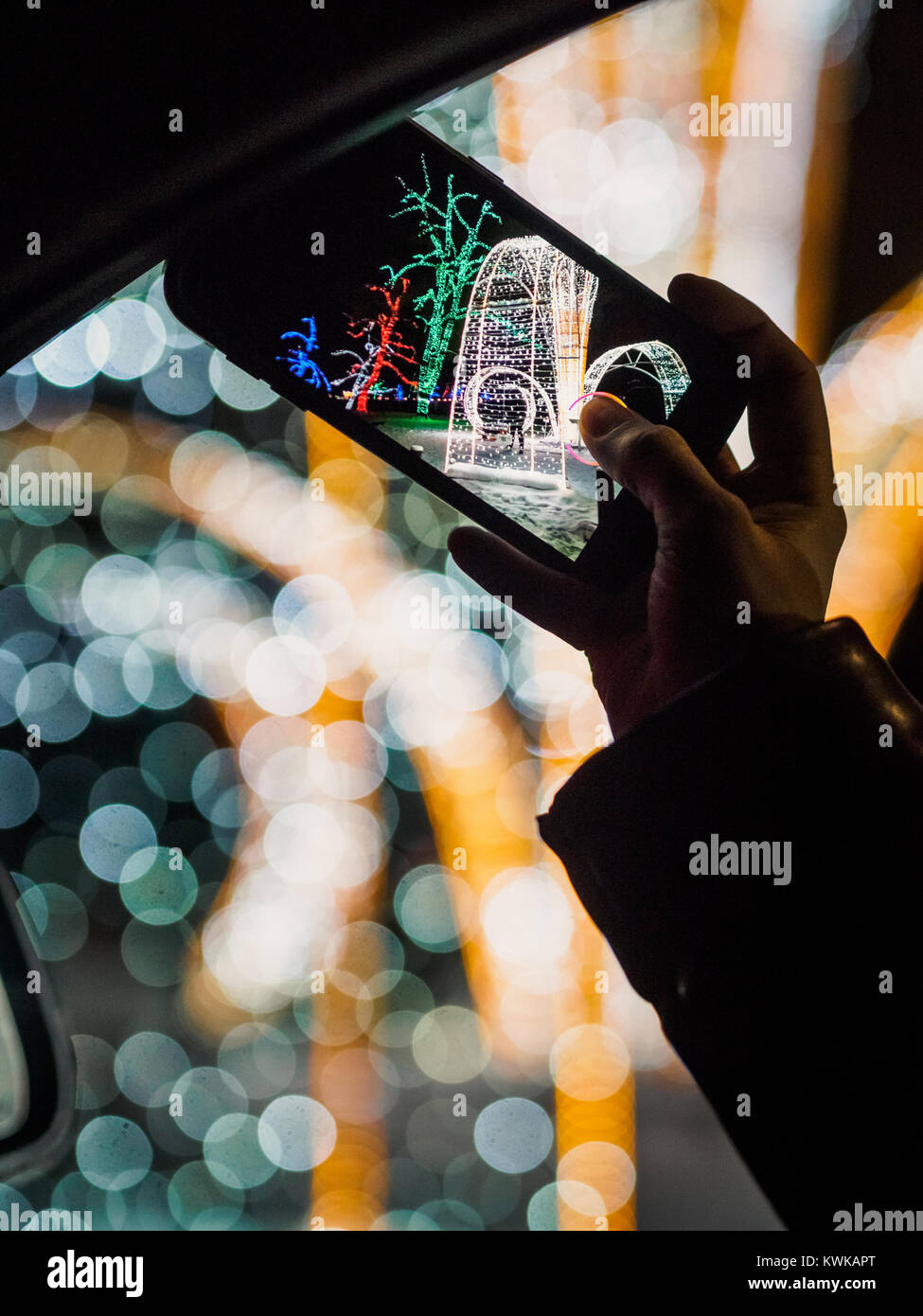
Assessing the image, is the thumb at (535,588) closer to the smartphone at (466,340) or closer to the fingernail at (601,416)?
the smartphone at (466,340)

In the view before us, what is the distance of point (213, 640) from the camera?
228 centimetres

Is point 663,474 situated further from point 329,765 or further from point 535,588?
point 329,765

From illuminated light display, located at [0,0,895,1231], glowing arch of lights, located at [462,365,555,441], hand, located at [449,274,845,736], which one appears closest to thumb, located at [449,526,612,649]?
hand, located at [449,274,845,736]

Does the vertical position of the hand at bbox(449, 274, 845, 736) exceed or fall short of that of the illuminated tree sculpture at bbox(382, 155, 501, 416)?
it falls short

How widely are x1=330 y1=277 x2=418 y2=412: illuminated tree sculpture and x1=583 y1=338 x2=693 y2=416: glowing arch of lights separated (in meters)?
0.22

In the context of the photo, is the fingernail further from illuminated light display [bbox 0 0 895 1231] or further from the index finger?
illuminated light display [bbox 0 0 895 1231]

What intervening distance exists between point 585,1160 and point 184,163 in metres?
1.92

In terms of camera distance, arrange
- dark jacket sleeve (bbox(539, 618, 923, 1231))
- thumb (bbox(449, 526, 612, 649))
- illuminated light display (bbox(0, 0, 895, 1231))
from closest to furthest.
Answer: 1. dark jacket sleeve (bbox(539, 618, 923, 1231))
2. thumb (bbox(449, 526, 612, 649))
3. illuminated light display (bbox(0, 0, 895, 1231))

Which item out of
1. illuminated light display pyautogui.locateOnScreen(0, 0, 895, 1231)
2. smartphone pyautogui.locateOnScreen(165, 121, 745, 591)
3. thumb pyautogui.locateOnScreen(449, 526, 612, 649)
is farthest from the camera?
illuminated light display pyautogui.locateOnScreen(0, 0, 895, 1231)

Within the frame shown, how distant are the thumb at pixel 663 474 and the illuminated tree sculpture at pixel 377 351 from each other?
0.23 m

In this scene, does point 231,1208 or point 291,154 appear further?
point 231,1208

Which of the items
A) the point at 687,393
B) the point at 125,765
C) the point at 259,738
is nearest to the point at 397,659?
the point at 259,738

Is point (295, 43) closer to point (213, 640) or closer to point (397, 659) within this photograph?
point (397, 659)

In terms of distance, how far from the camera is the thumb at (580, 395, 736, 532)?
632 mm
